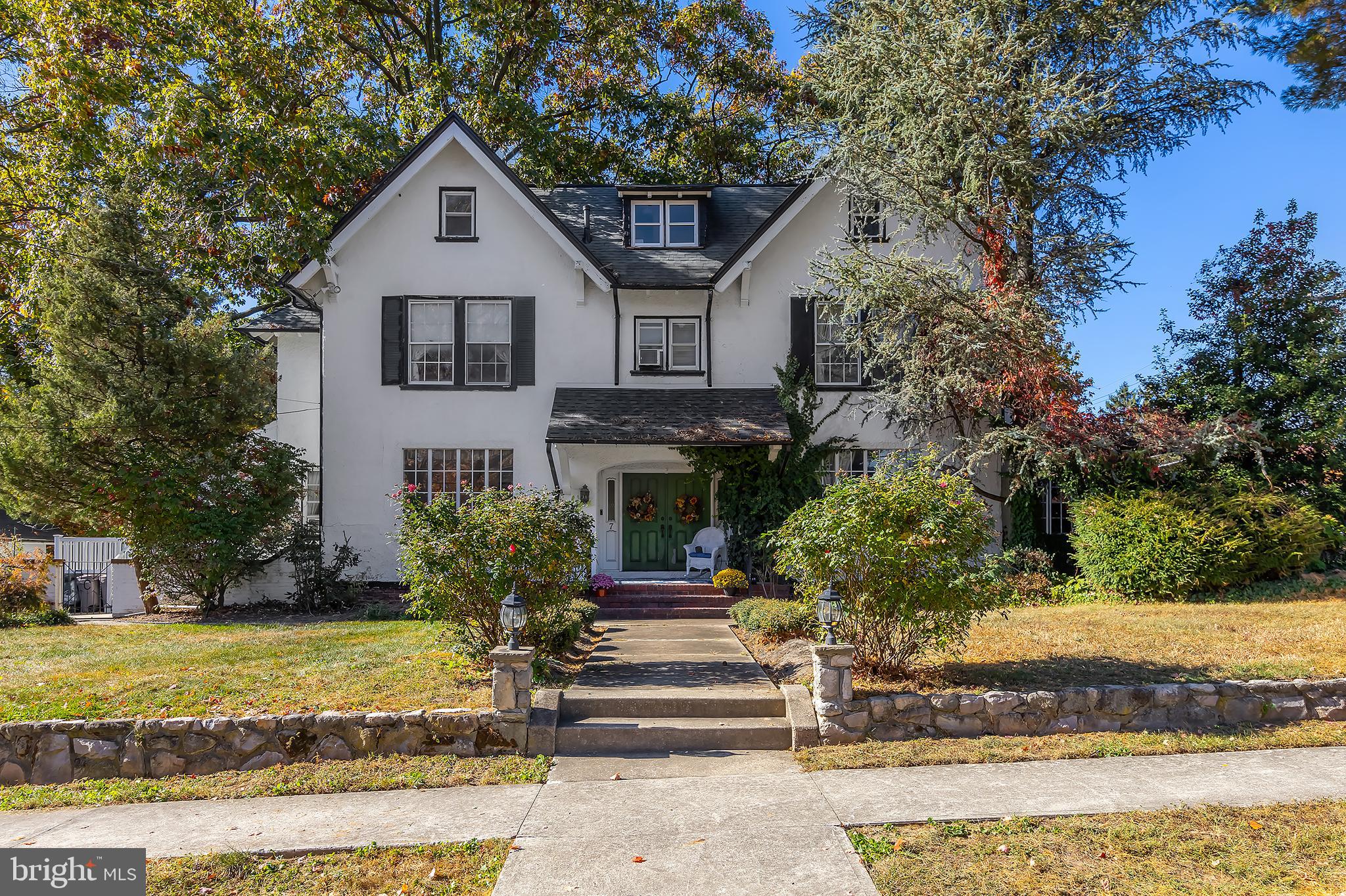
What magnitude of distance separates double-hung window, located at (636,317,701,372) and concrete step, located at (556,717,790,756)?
983cm

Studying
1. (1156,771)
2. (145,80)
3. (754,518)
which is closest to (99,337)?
(145,80)

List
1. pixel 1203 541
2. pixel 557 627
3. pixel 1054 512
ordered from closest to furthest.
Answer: pixel 557 627 → pixel 1203 541 → pixel 1054 512

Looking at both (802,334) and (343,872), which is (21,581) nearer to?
(343,872)

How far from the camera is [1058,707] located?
7.33 m

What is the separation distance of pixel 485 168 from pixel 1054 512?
44.5ft

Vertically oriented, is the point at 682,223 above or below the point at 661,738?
above

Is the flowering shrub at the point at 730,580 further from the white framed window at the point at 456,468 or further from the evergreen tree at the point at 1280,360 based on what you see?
the evergreen tree at the point at 1280,360

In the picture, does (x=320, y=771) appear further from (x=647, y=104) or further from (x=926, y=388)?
(x=647, y=104)

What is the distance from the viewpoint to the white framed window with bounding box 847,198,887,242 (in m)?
16.0

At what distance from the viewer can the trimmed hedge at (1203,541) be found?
42.2 ft

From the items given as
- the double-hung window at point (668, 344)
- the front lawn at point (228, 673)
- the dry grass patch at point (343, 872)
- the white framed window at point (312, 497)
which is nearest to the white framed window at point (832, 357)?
the double-hung window at point (668, 344)

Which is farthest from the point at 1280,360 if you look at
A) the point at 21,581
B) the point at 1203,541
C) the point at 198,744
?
the point at 21,581

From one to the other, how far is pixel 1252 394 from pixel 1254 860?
12.4 metres

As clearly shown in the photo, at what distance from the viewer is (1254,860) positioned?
480cm
